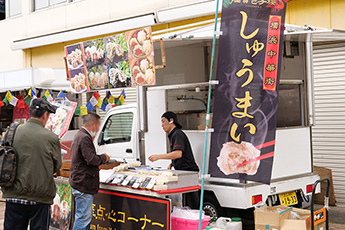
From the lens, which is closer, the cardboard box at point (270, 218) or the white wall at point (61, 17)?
the cardboard box at point (270, 218)

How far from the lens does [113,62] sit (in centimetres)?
654

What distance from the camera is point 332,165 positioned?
32.0 feet

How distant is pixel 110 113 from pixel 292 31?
4.50 metres

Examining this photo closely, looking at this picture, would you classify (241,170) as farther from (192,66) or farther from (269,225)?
(192,66)

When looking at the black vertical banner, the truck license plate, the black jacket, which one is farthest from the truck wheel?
the black vertical banner

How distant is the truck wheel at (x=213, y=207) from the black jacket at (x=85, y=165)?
165 centimetres

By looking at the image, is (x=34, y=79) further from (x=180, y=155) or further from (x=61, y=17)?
(x=180, y=155)

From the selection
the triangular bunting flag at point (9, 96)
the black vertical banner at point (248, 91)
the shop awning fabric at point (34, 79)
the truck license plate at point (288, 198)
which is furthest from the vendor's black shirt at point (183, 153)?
the triangular bunting flag at point (9, 96)

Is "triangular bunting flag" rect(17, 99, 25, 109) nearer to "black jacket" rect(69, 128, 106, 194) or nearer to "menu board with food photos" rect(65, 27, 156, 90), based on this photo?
"menu board with food photos" rect(65, 27, 156, 90)

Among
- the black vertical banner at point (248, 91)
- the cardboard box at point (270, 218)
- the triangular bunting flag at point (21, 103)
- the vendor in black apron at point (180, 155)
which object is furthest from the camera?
the triangular bunting flag at point (21, 103)

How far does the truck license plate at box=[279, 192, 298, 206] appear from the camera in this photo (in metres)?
6.89

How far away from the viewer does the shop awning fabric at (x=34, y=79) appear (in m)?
11.5

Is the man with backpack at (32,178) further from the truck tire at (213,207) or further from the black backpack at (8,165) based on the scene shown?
the truck tire at (213,207)

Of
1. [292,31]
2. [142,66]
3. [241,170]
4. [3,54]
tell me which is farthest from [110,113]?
[3,54]
